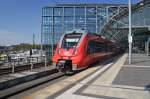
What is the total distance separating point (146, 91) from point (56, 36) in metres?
56.6

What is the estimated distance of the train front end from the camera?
1717cm

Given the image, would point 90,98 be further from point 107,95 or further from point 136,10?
point 136,10

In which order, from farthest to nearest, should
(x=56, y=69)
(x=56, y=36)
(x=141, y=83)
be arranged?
(x=56, y=36)
(x=56, y=69)
(x=141, y=83)

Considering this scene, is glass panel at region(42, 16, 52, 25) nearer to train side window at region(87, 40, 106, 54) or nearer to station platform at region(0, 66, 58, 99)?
train side window at region(87, 40, 106, 54)

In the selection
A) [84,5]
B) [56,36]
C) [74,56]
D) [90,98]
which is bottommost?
[90,98]

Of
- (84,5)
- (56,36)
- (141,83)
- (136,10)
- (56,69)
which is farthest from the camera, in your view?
(56,36)

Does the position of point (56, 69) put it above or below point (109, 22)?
below

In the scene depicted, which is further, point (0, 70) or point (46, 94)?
point (0, 70)

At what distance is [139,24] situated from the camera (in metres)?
43.8

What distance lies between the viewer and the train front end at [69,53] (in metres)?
17.2

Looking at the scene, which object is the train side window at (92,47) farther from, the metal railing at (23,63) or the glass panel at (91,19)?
the glass panel at (91,19)

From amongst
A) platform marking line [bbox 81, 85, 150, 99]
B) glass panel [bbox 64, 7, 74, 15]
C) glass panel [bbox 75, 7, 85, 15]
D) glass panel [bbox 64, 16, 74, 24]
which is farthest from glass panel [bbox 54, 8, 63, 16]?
platform marking line [bbox 81, 85, 150, 99]

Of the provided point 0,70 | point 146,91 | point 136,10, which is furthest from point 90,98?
point 136,10

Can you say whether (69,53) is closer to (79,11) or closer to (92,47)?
(92,47)
